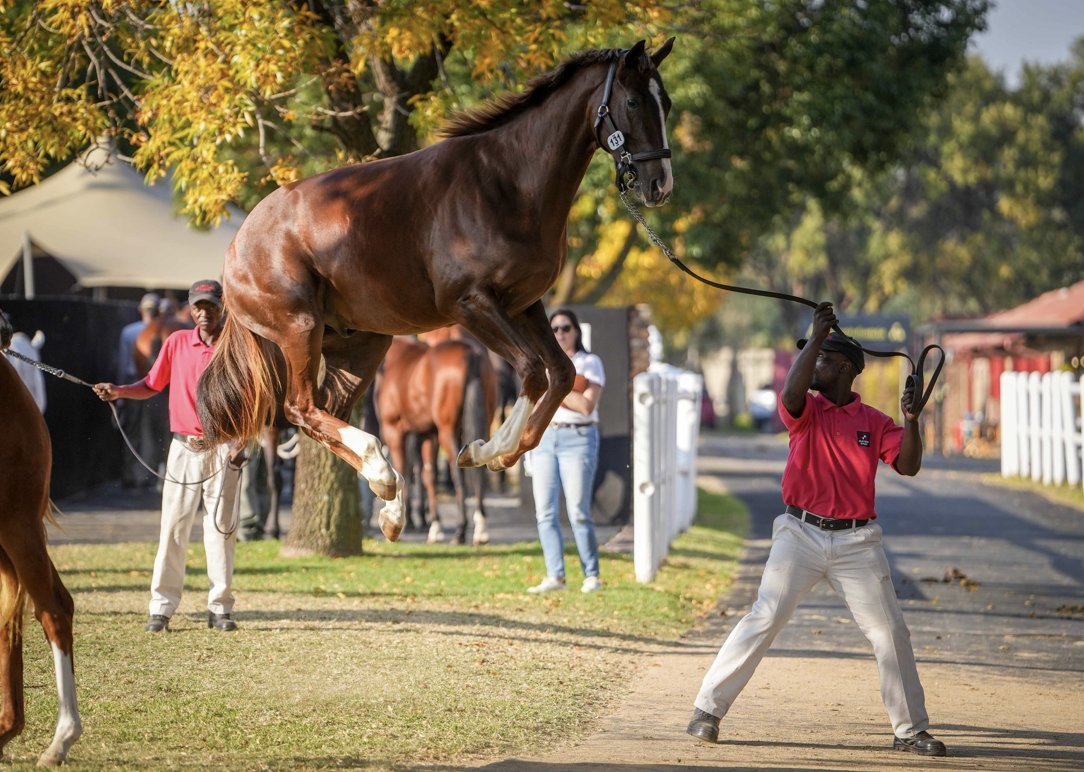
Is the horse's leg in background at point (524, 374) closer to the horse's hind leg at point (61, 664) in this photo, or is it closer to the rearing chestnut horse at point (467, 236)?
the rearing chestnut horse at point (467, 236)

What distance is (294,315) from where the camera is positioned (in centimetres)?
517

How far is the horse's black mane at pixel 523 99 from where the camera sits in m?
5.04

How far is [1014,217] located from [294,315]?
49.6 metres

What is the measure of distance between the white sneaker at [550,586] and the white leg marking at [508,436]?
576cm

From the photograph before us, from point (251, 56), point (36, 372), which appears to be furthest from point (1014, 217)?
point (251, 56)

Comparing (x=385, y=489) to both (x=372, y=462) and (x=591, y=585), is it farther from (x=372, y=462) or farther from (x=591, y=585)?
(x=591, y=585)

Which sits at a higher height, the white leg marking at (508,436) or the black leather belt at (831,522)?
the white leg marking at (508,436)

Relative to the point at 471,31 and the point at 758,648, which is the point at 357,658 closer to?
the point at 758,648

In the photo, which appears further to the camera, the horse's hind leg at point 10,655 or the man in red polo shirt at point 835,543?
the man in red polo shirt at point 835,543

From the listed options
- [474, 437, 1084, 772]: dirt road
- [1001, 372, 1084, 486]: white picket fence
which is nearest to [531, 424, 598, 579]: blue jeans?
[474, 437, 1084, 772]: dirt road

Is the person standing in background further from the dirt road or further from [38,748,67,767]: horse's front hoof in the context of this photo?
[38,748,67,767]: horse's front hoof

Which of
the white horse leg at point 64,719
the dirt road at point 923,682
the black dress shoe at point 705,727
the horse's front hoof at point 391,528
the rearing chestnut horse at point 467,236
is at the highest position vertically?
the rearing chestnut horse at point 467,236

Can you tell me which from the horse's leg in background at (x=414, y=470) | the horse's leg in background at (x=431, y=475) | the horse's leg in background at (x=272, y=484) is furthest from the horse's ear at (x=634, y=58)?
the horse's leg in background at (x=414, y=470)

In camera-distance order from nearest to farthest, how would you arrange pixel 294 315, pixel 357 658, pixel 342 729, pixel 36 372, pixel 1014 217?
pixel 294 315 → pixel 342 729 → pixel 357 658 → pixel 36 372 → pixel 1014 217
